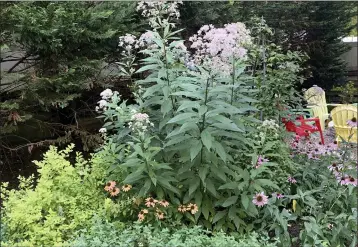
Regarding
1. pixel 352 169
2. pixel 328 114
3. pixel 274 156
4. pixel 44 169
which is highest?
→ pixel 44 169

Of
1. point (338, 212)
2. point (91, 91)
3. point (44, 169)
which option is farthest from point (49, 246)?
point (91, 91)

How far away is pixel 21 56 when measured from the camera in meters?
3.39

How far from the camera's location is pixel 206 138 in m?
1.87

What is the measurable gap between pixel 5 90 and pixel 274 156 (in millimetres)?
2156

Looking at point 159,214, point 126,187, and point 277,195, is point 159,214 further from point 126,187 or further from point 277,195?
point 277,195

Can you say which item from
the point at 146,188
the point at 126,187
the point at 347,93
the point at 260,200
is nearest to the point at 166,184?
the point at 146,188

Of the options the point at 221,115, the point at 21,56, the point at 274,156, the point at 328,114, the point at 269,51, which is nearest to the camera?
the point at 221,115

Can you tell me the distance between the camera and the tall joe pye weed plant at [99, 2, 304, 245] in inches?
75.8

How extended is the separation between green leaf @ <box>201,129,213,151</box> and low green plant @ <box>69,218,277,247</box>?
0.40 m

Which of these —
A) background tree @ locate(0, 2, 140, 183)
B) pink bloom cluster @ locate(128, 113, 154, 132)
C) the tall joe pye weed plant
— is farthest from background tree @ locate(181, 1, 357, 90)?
pink bloom cluster @ locate(128, 113, 154, 132)

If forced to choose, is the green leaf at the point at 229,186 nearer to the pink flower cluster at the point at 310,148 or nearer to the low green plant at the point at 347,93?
the pink flower cluster at the point at 310,148

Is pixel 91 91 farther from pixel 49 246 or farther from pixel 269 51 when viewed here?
pixel 49 246

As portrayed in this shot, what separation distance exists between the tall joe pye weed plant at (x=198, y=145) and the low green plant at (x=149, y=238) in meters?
0.10

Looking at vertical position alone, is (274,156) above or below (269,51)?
below
